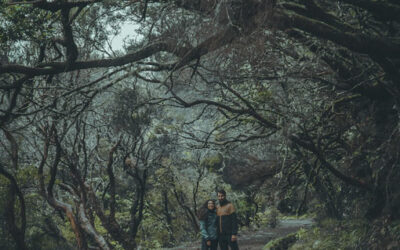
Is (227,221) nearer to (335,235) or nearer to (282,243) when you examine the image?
(335,235)

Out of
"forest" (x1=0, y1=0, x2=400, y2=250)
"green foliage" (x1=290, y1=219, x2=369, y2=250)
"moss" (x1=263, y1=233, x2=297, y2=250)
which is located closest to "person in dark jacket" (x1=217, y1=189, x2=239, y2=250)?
"forest" (x1=0, y1=0, x2=400, y2=250)

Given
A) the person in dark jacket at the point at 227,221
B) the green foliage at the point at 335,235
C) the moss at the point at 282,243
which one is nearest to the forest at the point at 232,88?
the green foliage at the point at 335,235

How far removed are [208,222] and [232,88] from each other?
3527mm

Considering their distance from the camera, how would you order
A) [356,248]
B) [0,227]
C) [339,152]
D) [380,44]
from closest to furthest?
[380,44]
[356,248]
[339,152]
[0,227]

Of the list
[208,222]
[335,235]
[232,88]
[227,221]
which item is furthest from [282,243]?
[232,88]

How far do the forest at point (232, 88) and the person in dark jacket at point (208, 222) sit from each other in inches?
60.5

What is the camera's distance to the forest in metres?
5.56

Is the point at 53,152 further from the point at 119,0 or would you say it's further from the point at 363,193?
the point at 363,193

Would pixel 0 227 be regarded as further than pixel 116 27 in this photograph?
Yes

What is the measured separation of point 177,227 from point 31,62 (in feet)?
47.1

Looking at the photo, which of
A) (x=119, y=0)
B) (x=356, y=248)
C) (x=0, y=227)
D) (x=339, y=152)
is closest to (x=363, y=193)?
(x=339, y=152)

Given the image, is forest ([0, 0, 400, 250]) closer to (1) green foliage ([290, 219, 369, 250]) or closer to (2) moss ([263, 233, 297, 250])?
(1) green foliage ([290, 219, 369, 250])

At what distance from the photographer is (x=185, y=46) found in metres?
5.82

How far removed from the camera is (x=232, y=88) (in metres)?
10.8
